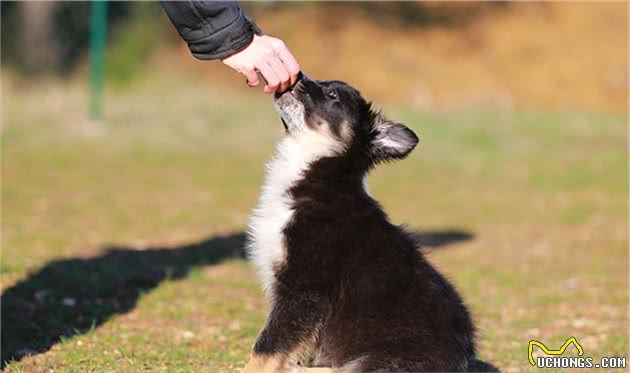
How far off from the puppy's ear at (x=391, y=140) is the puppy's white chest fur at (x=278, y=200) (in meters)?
0.24

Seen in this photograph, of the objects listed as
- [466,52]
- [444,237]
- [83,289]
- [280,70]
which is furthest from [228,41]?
[466,52]

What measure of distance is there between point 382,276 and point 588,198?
1043 cm

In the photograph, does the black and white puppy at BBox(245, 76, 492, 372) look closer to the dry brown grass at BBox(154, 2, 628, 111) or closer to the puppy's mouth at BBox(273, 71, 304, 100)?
the puppy's mouth at BBox(273, 71, 304, 100)

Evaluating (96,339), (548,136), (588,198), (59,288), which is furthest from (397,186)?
(96,339)

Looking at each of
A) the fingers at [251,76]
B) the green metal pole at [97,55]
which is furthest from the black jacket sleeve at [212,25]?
the green metal pole at [97,55]

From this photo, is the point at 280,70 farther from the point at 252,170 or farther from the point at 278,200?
the point at 252,170

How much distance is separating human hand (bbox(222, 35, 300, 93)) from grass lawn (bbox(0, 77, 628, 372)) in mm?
2010

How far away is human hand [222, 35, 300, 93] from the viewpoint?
4785 mm

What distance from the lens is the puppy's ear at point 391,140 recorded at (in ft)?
17.9

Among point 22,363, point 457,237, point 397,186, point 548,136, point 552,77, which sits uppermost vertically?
point 552,77

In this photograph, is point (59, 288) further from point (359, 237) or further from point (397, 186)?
point (397, 186)


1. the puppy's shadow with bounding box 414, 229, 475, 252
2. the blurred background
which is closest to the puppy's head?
the blurred background

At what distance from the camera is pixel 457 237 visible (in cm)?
1223

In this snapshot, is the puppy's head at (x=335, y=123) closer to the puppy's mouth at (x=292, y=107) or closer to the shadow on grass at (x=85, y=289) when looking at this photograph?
the puppy's mouth at (x=292, y=107)
